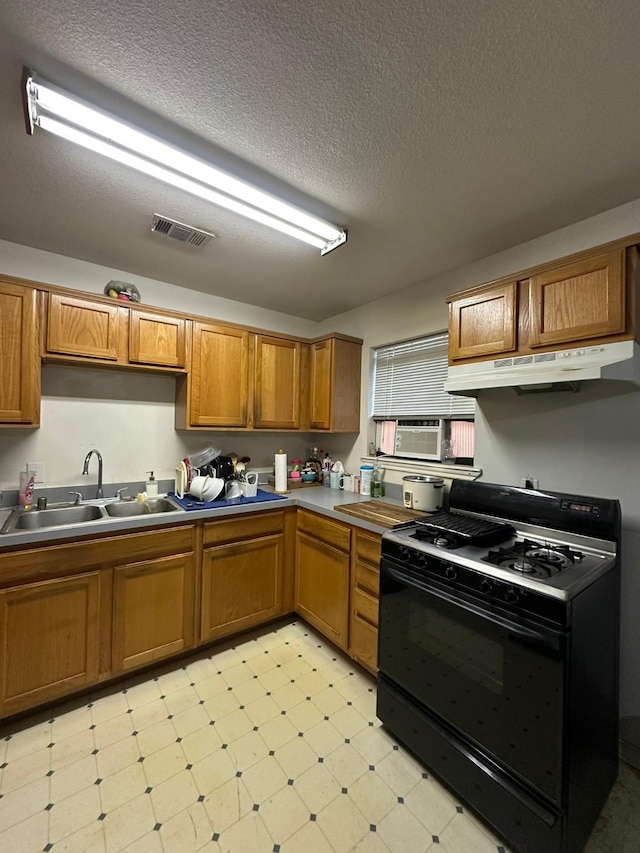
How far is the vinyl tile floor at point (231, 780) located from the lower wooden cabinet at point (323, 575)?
339mm

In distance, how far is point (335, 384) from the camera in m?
2.93

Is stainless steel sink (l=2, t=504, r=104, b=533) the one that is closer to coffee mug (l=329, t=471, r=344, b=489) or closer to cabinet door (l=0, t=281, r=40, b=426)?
cabinet door (l=0, t=281, r=40, b=426)

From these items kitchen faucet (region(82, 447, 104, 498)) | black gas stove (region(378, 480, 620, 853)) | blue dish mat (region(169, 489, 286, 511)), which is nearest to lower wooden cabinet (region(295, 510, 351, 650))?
blue dish mat (region(169, 489, 286, 511))

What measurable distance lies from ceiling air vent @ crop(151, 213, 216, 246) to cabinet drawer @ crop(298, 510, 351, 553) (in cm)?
186

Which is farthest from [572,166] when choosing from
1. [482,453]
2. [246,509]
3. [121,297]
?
[121,297]

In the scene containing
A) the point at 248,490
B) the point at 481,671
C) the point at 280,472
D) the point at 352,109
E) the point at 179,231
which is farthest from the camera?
the point at 280,472

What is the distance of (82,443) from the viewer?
94.3 inches

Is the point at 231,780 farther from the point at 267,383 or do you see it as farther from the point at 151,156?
the point at 151,156

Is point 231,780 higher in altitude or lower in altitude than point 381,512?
lower

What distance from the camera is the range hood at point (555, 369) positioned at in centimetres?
135

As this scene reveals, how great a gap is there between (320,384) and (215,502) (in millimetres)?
1312

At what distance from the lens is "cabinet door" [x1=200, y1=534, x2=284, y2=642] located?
2230 millimetres

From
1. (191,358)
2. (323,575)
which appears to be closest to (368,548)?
(323,575)

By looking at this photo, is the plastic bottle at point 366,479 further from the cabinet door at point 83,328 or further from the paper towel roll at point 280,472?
the cabinet door at point 83,328
